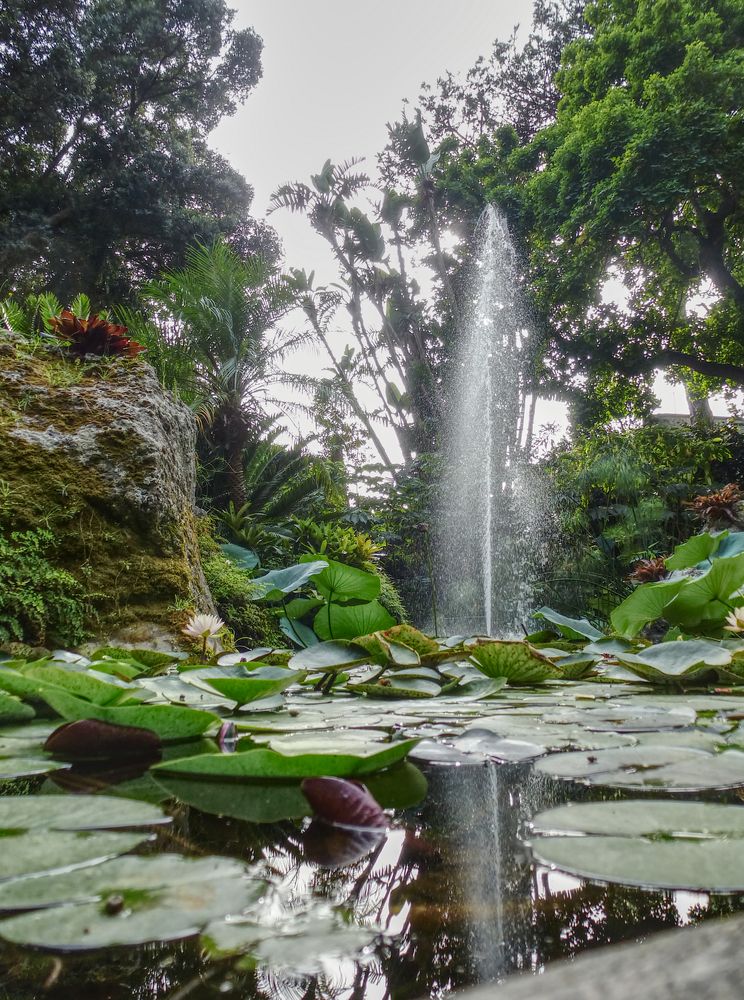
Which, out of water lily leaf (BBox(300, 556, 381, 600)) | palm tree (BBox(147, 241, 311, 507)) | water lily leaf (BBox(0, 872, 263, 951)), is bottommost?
water lily leaf (BBox(0, 872, 263, 951))

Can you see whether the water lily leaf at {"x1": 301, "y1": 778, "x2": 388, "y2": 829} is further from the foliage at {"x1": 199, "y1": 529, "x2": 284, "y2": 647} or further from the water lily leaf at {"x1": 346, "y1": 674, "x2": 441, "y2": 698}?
the foliage at {"x1": 199, "y1": 529, "x2": 284, "y2": 647}

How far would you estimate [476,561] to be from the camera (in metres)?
10.5

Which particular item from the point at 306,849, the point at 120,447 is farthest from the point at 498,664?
the point at 120,447

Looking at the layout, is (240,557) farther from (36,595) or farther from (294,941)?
(294,941)

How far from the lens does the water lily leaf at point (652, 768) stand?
582mm

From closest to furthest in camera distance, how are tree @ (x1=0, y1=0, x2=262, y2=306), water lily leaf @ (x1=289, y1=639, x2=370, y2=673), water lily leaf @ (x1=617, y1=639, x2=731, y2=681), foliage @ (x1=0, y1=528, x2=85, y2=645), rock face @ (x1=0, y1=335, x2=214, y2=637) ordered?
water lily leaf @ (x1=617, y1=639, x2=731, y2=681) < water lily leaf @ (x1=289, y1=639, x2=370, y2=673) < foliage @ (x1=0, y1=528, x2=85, y2=645) < rock face @ (x1=0, y1=335, x2=214, y2=637) < tree @ (x1=0, y1=0, x2=262, y2=306)

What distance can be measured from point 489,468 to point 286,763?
1075cm

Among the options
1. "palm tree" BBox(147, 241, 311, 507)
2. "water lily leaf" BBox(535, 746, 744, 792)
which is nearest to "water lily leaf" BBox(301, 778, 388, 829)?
"water lily leaf" BBox(535, 746, 744, 792)

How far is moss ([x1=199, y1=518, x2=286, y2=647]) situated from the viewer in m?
3.45

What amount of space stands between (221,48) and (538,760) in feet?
53.2

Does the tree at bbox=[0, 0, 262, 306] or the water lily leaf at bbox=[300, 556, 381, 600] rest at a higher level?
the tree at bbox=[0, 0, 262, 306]

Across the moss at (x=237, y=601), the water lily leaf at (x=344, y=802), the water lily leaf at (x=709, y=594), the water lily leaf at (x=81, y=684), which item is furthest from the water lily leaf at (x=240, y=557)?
the water lily leaf at (x=344, y=802)

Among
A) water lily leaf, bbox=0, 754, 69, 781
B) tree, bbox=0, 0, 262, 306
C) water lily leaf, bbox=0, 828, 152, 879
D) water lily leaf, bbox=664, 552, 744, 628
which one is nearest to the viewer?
water lily leaf, bbox=0, 828, 152, 879

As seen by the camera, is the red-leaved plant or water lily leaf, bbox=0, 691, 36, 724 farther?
→ the red-leaved plant
